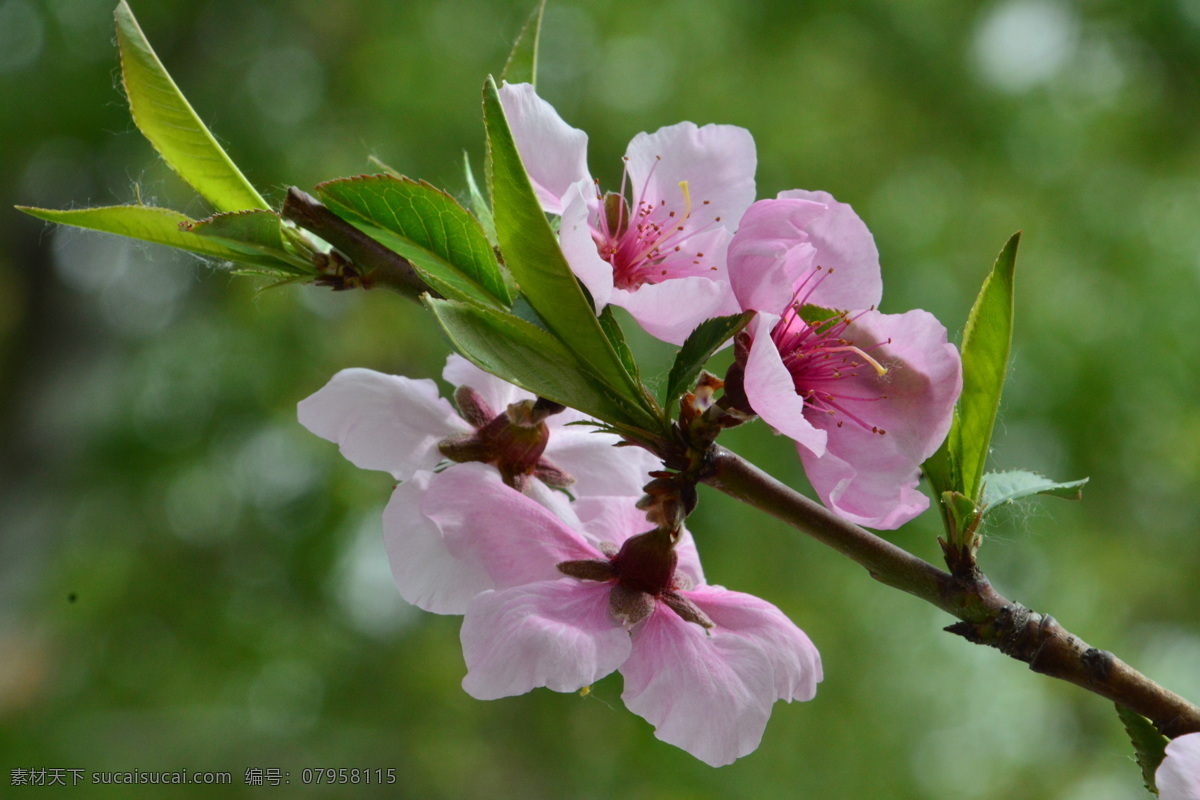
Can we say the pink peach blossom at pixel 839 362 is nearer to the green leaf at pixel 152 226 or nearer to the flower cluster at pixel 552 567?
the flower cluster at pixel 552 567

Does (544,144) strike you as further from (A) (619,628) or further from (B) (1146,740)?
(B) (1146,740)

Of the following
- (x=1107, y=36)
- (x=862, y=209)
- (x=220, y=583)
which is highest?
(x=1107, y=36)

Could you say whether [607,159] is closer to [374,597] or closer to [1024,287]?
[1024,287]

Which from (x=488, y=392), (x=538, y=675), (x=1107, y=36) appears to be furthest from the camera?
(x=1107, y=36)

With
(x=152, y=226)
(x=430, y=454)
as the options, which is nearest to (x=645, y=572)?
(x=430, y=454)

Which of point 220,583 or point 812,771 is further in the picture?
point 220,583

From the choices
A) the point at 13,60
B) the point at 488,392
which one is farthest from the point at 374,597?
the point at 488,392

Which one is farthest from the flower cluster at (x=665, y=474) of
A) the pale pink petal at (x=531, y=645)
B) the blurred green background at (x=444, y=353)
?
the blurred green background at (x=444, y=353)
